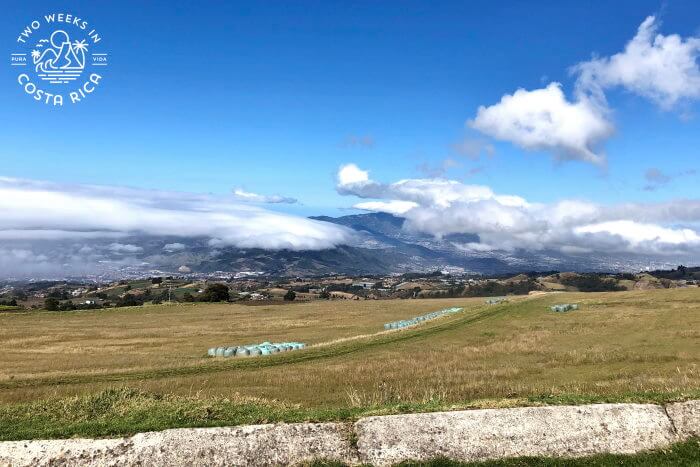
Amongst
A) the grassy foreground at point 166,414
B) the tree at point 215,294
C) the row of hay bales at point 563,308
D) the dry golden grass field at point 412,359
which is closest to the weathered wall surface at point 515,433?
the grassy foreground at point 166,414

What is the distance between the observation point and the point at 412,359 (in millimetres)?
38125

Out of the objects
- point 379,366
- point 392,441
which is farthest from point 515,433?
point 379,366

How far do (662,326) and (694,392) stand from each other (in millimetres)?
37187

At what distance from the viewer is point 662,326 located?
47562 millimetres

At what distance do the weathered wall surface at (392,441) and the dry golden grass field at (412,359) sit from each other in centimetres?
380

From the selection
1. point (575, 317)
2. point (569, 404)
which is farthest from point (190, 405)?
point (575, 317)

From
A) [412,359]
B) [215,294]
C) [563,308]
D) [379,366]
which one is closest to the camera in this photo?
[379,366]

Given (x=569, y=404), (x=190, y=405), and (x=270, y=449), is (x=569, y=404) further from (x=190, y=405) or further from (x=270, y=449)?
(x=190, y=405)

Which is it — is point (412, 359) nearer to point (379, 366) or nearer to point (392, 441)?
point (379, 366)

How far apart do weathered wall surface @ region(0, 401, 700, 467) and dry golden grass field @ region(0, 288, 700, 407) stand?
380 cm

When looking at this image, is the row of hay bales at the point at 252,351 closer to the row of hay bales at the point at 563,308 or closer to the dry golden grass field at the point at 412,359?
the dry golden grass field at the point at 412,359

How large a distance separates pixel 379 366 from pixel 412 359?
4.23 m

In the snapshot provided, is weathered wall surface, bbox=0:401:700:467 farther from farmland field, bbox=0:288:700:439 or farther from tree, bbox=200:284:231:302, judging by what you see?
tree, bbox=200:284:231:302

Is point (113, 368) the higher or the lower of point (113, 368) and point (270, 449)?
the lower
